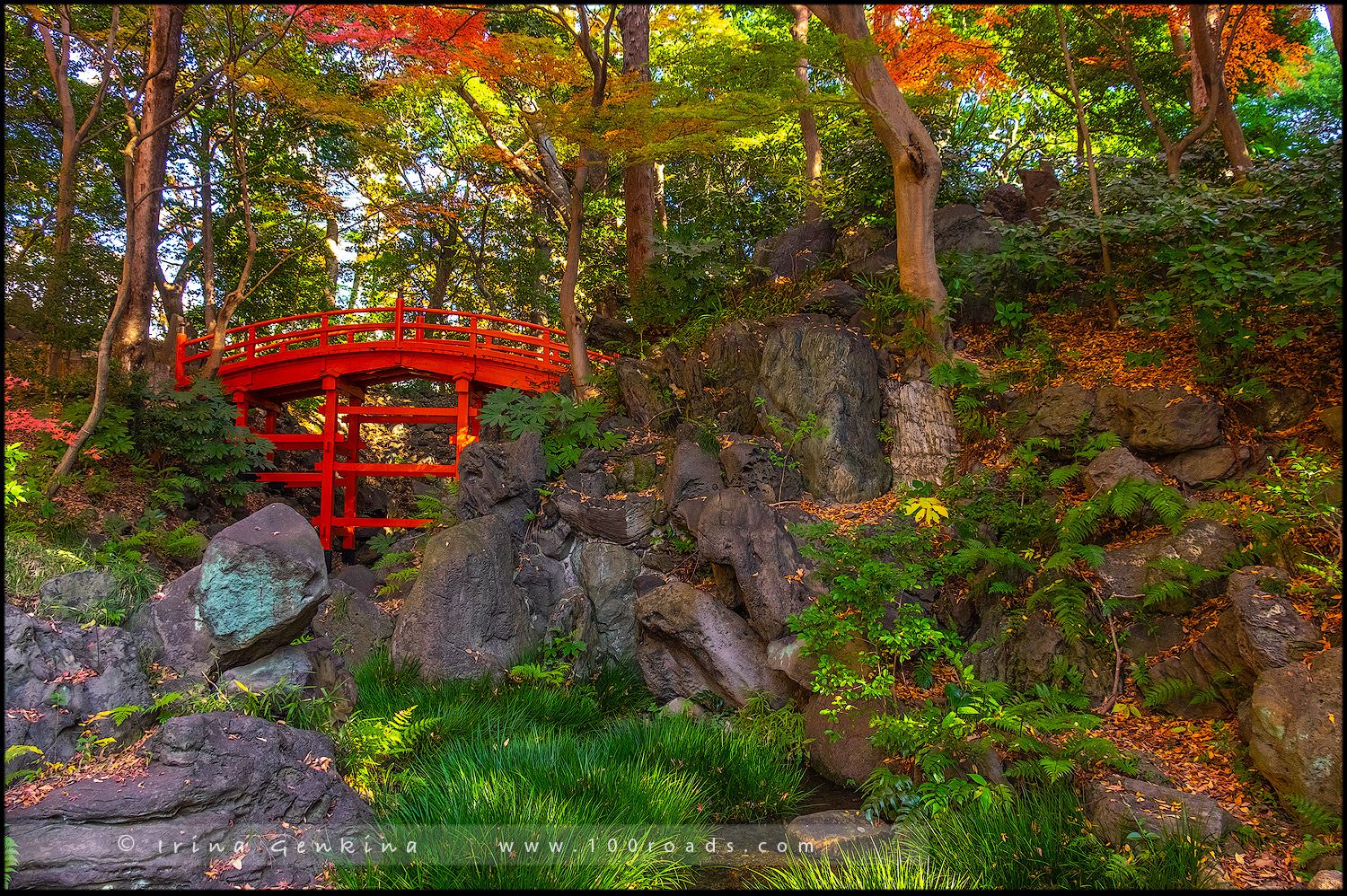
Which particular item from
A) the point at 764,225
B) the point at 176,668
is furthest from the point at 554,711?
the point at 764,225

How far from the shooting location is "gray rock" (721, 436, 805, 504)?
6.89 m

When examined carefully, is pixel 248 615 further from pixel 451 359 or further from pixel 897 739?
pixel 451 359

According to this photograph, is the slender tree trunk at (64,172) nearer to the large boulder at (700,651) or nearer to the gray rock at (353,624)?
the gray rock at (353,624)

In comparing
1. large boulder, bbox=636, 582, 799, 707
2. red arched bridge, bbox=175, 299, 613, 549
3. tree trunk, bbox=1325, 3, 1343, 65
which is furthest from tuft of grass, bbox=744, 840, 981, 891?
red arched bridge, bbox=175, 299, 613, 549

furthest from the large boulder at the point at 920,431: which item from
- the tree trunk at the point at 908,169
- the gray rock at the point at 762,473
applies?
the gray rock at the point at 762,473

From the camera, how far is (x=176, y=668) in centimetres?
508

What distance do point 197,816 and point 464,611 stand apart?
2635 millimetres

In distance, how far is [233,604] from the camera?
16.9 feet

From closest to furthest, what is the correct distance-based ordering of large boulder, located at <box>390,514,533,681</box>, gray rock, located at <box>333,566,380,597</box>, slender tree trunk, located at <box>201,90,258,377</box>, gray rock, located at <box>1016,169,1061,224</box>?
large boulder, located at <box>390,514,533,681</box>
gray rock, located at <box>1016,169,1061,224</box>
gray rock, located at <box>333,566,380,597</box>
slender tree trunk, located at <box>201,90,258,377</box>

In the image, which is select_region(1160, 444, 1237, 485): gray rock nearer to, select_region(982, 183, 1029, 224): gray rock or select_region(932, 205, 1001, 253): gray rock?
select_region(932, 205, 1001, 253): gray rock

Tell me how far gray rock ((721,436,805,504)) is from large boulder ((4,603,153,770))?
197 inches

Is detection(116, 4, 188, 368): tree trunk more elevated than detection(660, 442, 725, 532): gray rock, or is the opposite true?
detection(116, 4, 188, 368): tree trunk

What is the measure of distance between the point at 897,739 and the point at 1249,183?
222 inches

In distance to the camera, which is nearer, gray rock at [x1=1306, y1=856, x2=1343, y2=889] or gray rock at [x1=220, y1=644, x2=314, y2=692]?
gray rock at [x1=1306, y1=856, x2=1343, y2=889]
